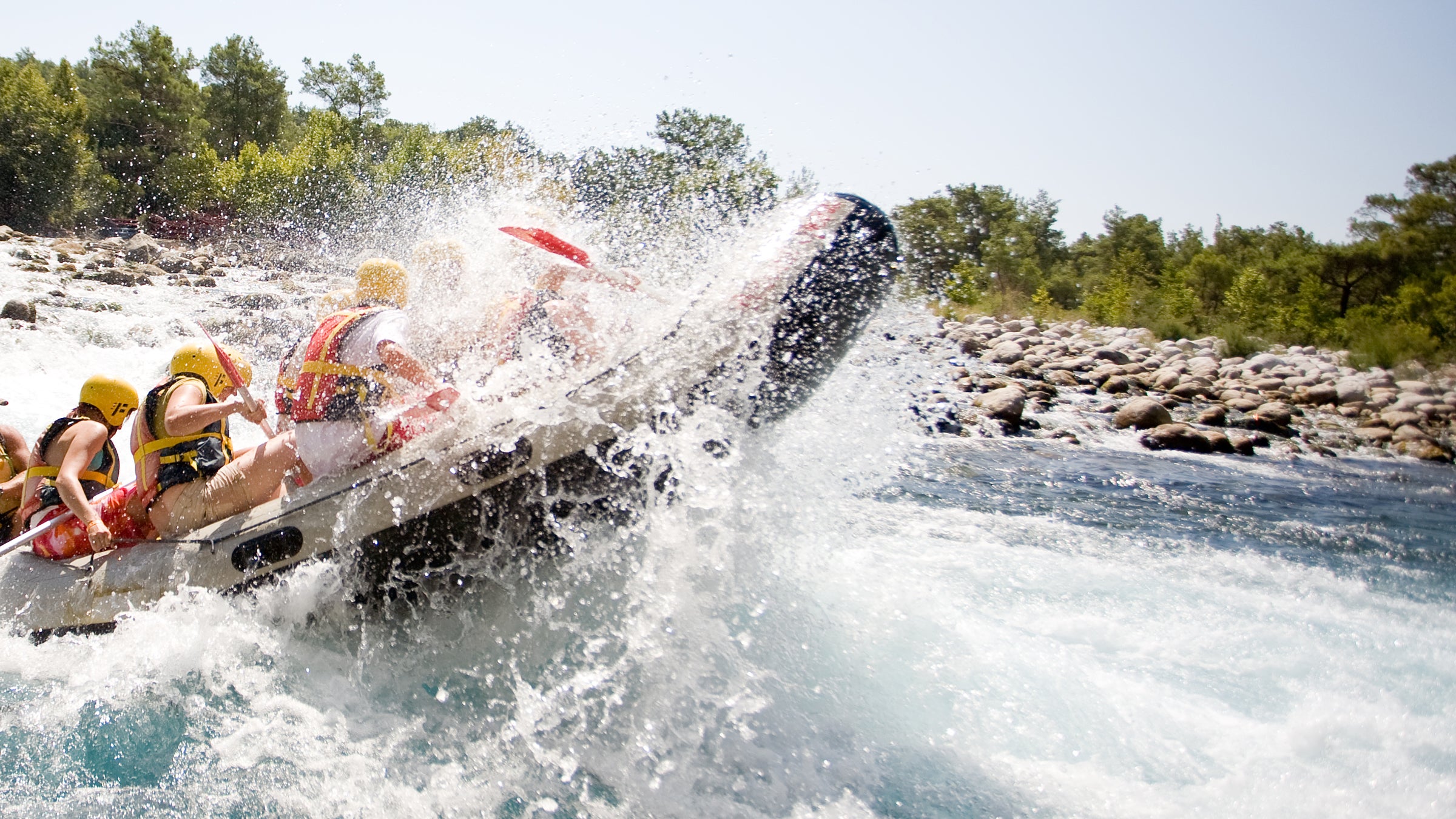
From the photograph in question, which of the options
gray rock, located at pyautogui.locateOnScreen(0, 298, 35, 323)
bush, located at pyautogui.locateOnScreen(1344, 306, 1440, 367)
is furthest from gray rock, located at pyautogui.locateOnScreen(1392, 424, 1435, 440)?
gray rock, located at pyautogui.locateOnScreen(0, 298, 35, 323)

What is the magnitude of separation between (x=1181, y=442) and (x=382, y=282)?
10.6 m

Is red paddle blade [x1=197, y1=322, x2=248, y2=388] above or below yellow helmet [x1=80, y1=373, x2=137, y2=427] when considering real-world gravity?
above

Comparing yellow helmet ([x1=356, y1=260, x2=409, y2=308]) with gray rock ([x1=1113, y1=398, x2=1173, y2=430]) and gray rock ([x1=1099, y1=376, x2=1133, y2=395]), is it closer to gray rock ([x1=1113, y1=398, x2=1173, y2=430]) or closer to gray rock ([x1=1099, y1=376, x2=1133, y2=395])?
gray rock ([x1=1113, y1=398, x2=1173, y2=430])

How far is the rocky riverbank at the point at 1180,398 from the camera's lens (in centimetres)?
1191

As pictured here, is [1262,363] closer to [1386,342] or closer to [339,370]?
[1386,342]

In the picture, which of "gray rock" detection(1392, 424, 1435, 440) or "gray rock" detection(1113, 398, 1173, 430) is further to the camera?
"gray rock" detection(1392, 424, 1435, 440)

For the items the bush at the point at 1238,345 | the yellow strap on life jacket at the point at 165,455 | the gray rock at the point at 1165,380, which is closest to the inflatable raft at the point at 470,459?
the yellow strap on life jacket at the point at 165,455

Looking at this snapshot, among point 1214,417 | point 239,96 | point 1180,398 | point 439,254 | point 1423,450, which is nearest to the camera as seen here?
point 439,254

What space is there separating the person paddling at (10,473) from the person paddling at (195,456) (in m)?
0.77

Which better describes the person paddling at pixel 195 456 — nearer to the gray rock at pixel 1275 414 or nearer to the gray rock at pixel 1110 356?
the gray rock at pixel 1275 414

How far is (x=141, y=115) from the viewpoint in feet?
125

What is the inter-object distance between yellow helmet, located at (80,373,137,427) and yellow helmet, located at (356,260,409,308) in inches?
38.4

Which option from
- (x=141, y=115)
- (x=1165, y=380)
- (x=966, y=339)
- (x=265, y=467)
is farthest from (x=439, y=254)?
(x=141, y=115)

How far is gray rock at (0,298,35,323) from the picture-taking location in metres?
10.9
